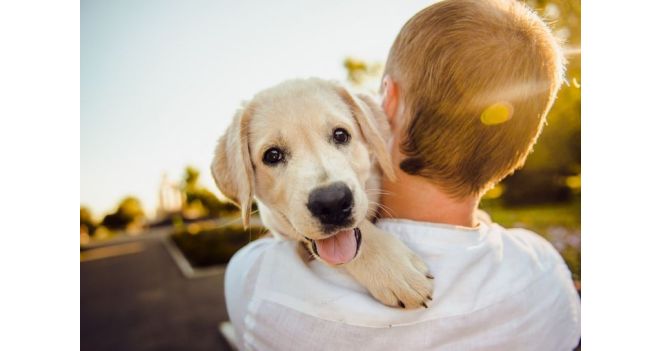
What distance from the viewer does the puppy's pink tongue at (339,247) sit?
166 centimetres

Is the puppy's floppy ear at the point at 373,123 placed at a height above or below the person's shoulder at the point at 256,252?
above

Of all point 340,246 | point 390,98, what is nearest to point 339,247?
point 340,246

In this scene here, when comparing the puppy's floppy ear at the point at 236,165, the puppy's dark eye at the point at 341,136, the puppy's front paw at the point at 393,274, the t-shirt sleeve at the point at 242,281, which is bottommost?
the t-shirt sleeve at the point at 242,281

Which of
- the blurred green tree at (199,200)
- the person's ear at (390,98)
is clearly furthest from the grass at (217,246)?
the person's ear at (390,98)

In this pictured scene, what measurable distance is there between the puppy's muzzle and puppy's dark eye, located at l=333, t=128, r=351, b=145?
15.9 inches

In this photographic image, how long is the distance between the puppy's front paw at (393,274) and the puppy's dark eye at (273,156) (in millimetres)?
589

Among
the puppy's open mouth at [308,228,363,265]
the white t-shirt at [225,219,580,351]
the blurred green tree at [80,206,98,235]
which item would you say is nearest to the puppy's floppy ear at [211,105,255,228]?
the white t-shirt at [225,219,580,351]

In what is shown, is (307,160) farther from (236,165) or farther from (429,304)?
(429,304)

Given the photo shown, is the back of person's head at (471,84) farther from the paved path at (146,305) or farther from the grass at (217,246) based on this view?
the grass at (217,246)

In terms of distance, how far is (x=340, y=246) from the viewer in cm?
169

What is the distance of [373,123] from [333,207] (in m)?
0.54
